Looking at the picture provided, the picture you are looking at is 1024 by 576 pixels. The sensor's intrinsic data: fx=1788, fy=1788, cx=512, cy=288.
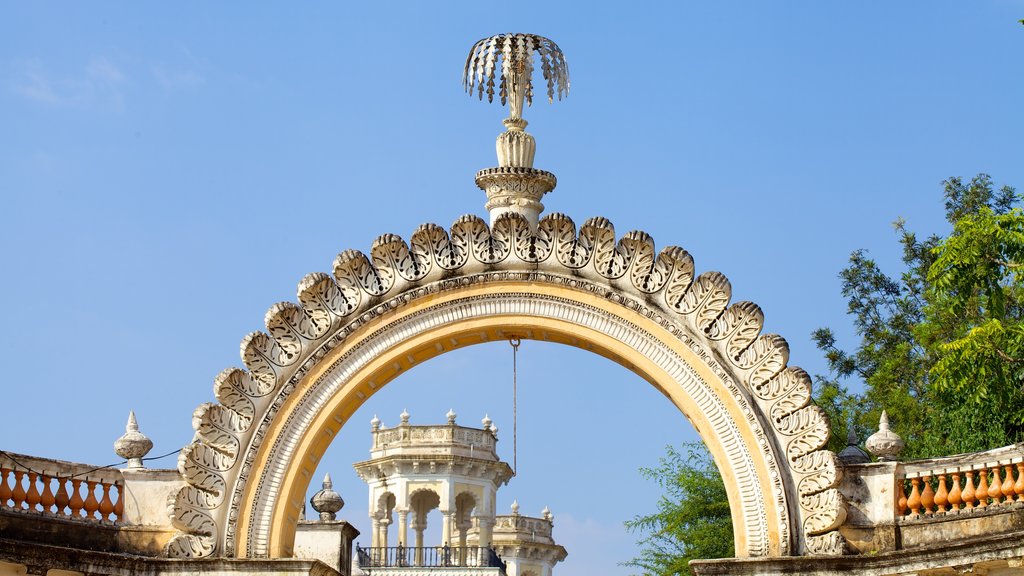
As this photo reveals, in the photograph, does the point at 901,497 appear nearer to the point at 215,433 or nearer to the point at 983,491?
the point at 983,491

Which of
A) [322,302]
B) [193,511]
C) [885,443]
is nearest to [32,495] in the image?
[193,511]

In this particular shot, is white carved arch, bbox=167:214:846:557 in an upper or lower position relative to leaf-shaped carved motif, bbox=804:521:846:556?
upper

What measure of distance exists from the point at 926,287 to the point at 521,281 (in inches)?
604

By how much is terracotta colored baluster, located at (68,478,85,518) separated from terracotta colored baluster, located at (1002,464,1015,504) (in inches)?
317

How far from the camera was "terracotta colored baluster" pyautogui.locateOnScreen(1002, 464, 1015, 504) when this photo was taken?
14.8m

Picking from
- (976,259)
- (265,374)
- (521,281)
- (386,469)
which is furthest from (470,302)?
(386,469)

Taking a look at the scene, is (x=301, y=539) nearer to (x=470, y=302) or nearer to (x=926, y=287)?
(x=470, y=302)

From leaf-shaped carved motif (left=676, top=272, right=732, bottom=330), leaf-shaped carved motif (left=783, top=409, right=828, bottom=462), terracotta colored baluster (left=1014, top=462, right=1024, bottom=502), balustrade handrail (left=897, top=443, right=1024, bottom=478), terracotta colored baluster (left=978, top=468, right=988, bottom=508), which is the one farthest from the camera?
leaf-shaped carved motif (left=676, top=272, right=732, bottom=330)

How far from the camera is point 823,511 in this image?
15.3 m

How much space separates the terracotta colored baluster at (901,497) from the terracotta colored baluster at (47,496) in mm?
7428

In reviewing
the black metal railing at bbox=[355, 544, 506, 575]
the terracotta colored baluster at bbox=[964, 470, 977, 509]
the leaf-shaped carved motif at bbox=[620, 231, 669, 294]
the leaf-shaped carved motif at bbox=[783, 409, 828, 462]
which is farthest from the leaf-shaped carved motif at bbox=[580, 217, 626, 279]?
the black metal railing at bbox=[355, 544, 506, 575]

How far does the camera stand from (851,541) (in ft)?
50.6

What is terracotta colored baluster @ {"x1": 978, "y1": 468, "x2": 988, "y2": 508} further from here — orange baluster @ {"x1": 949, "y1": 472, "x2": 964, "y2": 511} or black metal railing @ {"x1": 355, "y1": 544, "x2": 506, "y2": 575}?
black metal railing @ {"x1": 355, "y1": 544, "x2": 506, "y2": 575}

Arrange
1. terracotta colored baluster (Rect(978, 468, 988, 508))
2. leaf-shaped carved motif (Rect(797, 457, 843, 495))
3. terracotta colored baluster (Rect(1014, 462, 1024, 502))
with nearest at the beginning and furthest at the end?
1. terracotta colored baluster (Rect(1014, 462, 1024, 502))
2. terracotta colored baluster (Rect(978, 468, 988, 508))
3. leaf-shaped carved motif (Rect(797, 457, 843, 495))
